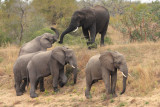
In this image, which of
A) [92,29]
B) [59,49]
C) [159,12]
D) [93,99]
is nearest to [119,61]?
[93,99]

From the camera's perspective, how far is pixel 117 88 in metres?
9.09

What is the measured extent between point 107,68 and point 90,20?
5.05m

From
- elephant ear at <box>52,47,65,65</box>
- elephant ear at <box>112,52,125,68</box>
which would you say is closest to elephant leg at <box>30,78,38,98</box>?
elephant ear at <box>52,47,65,65</box>

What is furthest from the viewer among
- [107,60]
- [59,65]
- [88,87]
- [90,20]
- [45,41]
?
[90,20]

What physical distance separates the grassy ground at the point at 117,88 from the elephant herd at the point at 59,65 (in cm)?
31

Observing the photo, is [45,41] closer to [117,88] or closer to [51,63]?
[51,63]

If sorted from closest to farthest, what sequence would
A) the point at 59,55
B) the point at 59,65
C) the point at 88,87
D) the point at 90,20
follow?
1. the point at 88,87
2. the point at 59,55
3. the point at 59,65
4. the point at 90,20

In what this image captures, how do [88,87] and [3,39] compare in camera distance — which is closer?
[88,87]

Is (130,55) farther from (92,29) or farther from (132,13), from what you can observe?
(132,13)

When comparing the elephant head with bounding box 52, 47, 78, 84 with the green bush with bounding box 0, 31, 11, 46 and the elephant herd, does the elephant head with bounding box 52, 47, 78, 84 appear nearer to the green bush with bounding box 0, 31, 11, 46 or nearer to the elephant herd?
the elephant herd

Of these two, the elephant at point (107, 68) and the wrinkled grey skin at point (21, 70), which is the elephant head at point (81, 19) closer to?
the wrinkled grey skin at point (21, 70)

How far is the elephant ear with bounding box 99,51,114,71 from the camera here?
7.99 metres

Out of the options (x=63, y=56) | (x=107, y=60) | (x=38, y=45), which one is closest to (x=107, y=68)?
(x=107, y=60)

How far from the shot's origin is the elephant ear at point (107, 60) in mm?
7987
